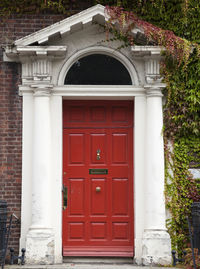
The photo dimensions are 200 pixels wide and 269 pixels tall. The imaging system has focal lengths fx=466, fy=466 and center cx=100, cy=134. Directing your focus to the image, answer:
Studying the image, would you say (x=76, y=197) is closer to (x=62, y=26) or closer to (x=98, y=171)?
(x=98, y=171)

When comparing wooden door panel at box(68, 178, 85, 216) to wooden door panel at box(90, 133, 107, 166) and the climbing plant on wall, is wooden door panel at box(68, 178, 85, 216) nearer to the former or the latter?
wooden door panel at box(90, 133, 107, 166)

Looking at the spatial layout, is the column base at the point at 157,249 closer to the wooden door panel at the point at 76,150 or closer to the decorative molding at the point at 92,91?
the wooden door panel at the point at 76,150

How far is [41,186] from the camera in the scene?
7781 mm

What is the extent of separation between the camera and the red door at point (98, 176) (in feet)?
27.1

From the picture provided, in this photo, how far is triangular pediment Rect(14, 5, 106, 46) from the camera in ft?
25.3

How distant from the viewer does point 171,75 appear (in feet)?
26.7

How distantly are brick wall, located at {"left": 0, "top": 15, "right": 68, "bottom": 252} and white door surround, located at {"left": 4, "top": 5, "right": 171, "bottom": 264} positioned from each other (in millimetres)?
132

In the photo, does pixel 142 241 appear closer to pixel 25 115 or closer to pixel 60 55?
pixel 25 115

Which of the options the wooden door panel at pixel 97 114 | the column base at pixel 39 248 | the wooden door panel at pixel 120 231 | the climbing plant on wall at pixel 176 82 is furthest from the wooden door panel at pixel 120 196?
the column base at pixel 39 248

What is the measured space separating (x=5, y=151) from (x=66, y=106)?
1.35 m

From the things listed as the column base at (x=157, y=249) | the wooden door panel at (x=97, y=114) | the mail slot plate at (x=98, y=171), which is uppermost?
the wooden door panel at (x=97, y=114)

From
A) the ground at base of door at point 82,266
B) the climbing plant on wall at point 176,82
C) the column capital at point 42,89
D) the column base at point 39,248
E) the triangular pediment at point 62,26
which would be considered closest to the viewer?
the ground at base of door at point 82,266

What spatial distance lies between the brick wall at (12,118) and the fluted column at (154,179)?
6.90ft

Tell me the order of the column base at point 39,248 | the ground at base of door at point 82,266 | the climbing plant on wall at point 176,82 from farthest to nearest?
the climbing plant on wall at point 176,82 < the column base at point 39,248 < the ground at base of door at point 82,266
